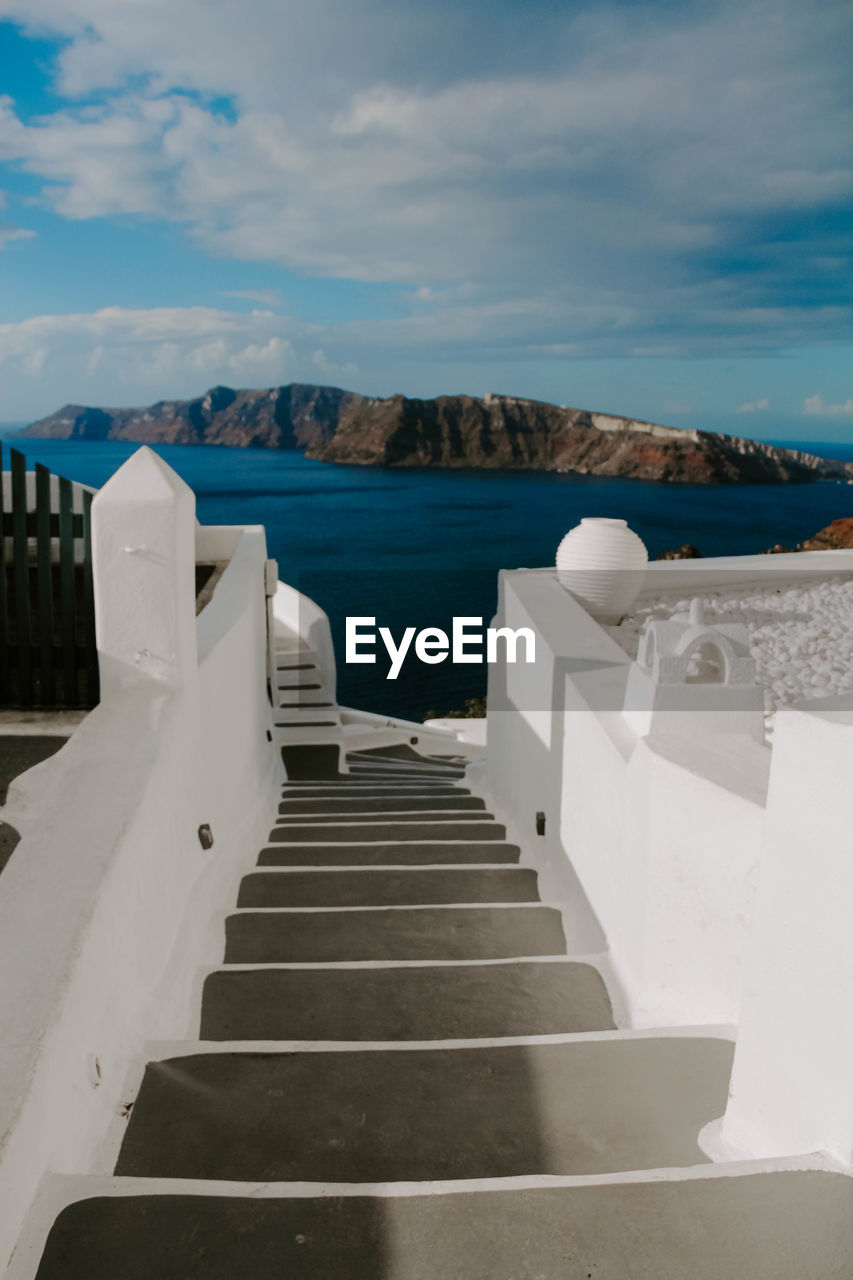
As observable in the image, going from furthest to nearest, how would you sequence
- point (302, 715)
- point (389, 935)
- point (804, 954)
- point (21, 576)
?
A: point (302, 715) → point (21, 576) → point (389, 935) → point (804, 954)

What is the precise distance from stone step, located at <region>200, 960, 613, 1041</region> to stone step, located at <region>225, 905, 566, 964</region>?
1.25ft

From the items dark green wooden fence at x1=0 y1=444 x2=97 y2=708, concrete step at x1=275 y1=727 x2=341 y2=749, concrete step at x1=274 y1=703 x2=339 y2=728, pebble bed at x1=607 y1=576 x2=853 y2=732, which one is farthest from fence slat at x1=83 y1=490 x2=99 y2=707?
concrete step at x1=274 y1=703 x2=339 y2=728

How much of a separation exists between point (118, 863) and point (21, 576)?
2.16 metres

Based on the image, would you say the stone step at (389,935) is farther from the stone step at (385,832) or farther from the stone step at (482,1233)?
the stone step at (482,1233)

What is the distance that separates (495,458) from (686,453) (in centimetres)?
2681

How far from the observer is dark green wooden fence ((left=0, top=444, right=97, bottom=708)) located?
13.1ft

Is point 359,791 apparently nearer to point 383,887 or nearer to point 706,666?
point 383,887

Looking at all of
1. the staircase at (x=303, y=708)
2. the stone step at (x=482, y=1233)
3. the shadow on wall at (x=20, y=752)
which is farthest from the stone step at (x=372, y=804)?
the stone step at (x=482, y=1233)

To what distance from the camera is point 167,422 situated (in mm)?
145750

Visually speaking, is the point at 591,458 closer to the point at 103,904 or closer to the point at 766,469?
the point at 766,469

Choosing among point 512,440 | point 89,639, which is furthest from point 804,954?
point 512,440

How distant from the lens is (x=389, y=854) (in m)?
4.71

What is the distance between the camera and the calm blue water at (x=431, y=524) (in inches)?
2082

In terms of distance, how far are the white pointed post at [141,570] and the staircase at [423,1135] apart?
1.13m
